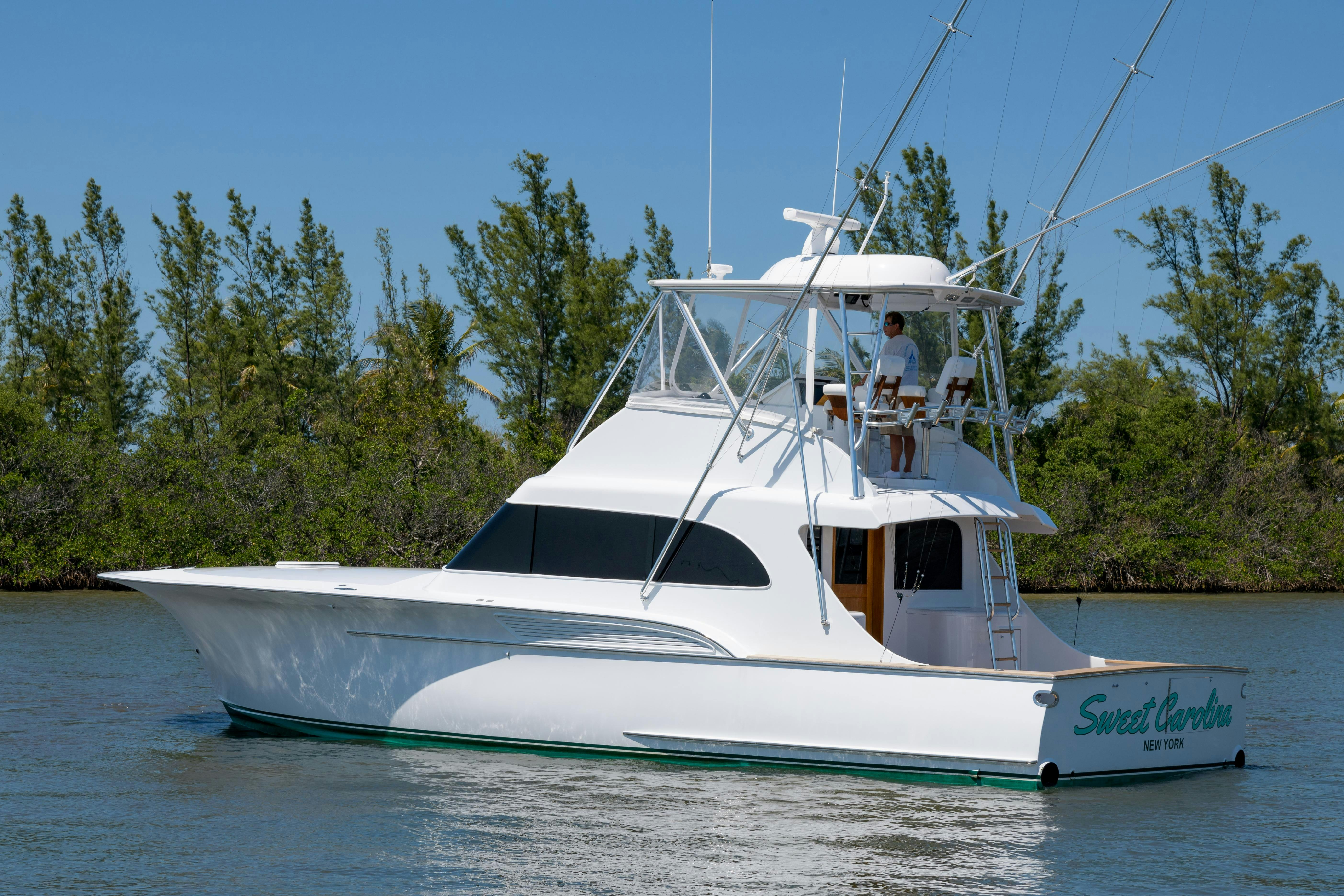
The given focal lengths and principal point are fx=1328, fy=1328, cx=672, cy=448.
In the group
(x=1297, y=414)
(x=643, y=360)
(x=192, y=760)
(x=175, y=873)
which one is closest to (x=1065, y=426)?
(x=1297, y=414)

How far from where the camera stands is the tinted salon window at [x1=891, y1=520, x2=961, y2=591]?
1069 centimetres

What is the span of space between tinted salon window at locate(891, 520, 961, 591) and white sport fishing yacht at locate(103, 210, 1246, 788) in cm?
2

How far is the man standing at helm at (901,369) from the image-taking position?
34.3 ft

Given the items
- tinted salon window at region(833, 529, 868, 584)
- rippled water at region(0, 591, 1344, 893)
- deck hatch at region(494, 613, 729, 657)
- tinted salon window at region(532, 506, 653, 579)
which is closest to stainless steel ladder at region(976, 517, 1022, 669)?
tinted salon window at region(833, 529, 868, 584)

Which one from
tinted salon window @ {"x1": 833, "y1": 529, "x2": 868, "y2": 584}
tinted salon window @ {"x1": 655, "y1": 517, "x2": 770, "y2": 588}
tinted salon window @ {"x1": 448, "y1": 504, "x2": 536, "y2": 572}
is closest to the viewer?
tinted salon window @ {"x1": 655, "y1": 517, "x2": 770, "y2": 588}

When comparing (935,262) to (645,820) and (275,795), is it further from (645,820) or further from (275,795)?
(275,795)

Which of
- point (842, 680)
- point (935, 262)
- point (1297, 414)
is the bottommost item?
point (842, 680)

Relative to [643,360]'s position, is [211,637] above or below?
below

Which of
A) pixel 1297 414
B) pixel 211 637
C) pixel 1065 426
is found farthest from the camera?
pixel 1297 414

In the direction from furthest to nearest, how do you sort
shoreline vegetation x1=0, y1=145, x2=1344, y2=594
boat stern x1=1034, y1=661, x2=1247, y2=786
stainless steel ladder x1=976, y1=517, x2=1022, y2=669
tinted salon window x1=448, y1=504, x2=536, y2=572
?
shoreline vegetation x1=0, y1=145, x2=1344, y2=594, tinted salon window x1=448, y1=504, x2=536, y2=572, stainless steel ladder x1=976, y1=517, x2=1022, y2=669, boat stern x1=1034, y1=661, x2=1247, y2=786

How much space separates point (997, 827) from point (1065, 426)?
29691mm

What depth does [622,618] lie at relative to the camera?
998cm

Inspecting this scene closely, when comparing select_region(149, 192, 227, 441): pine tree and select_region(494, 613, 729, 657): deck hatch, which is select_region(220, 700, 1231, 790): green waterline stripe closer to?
select_region(494, 613, 729, 657): deck hatch

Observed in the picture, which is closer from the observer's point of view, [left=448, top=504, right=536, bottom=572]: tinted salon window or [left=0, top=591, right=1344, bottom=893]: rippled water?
[left=0, top=591, right=1344, bottom=893]: rippled water
